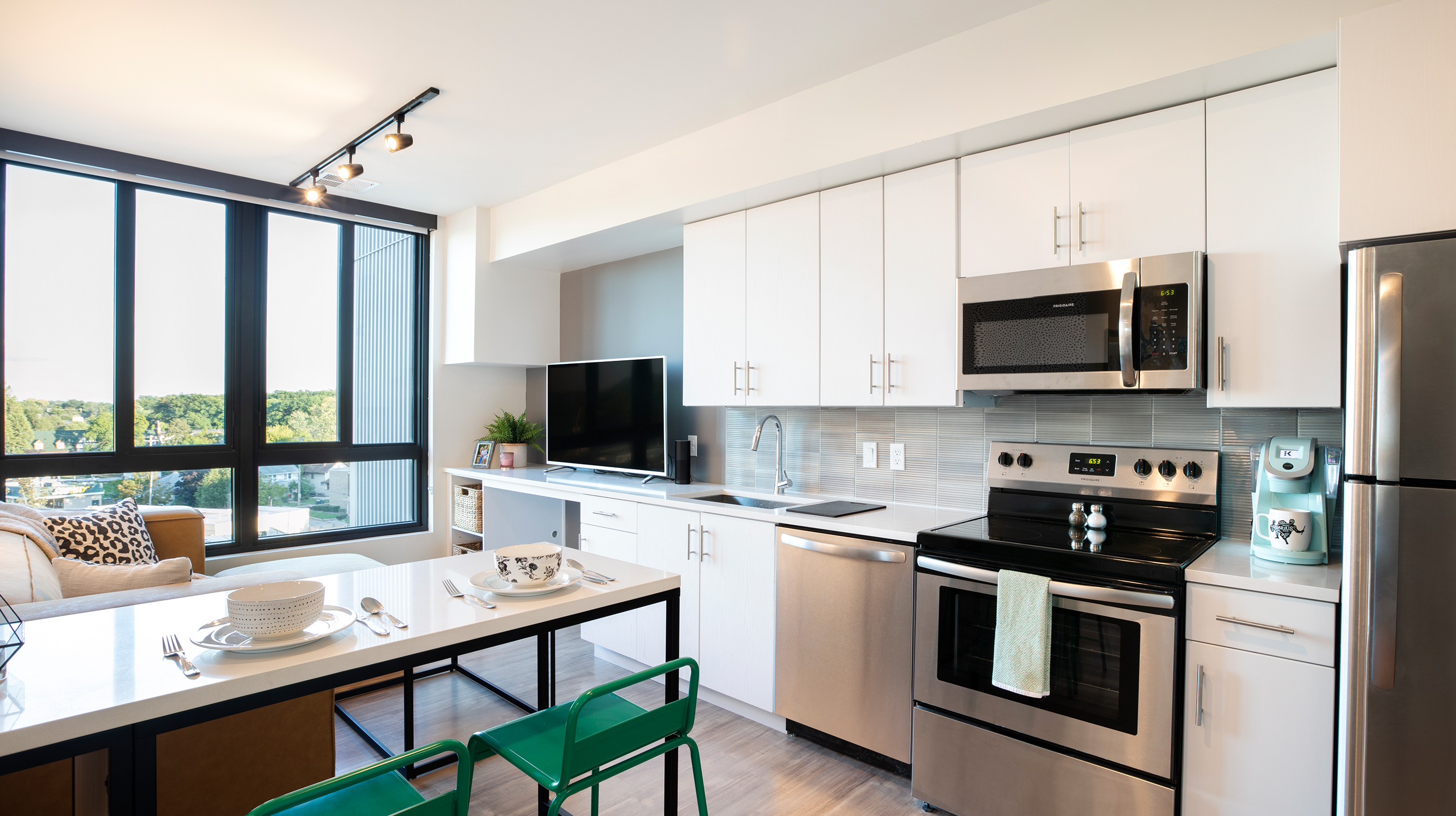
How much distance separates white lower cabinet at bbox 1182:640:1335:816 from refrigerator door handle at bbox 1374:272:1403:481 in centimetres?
51

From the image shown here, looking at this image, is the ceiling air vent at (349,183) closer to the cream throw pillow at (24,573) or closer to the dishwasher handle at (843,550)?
the cream throw pillow at (24,573)

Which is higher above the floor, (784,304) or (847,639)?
(784,304)

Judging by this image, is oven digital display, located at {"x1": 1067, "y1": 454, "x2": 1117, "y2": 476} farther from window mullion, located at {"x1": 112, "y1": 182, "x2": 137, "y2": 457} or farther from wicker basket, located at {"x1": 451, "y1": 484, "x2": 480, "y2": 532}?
window mullion, located at {"x1": 112, "y1": 182, "x2": 137, "y2": 457}

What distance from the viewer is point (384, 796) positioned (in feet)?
4.24

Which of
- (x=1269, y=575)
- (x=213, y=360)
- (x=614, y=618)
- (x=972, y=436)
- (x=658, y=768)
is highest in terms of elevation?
(x=213, y=360)

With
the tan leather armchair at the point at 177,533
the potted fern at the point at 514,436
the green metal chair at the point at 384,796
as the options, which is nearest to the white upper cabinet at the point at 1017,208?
the green metal chair at the point at 384,796

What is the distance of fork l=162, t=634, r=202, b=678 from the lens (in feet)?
3.79

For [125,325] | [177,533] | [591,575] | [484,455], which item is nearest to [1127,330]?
[591,575]

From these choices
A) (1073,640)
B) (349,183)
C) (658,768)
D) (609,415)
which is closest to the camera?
(1073,640)

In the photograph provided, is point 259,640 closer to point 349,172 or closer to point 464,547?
point 349,172

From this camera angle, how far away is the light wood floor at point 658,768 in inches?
89.0

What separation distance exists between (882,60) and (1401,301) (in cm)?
168

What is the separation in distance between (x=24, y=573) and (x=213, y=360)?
2.16 m

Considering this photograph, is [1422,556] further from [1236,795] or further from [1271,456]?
[1236,795]
